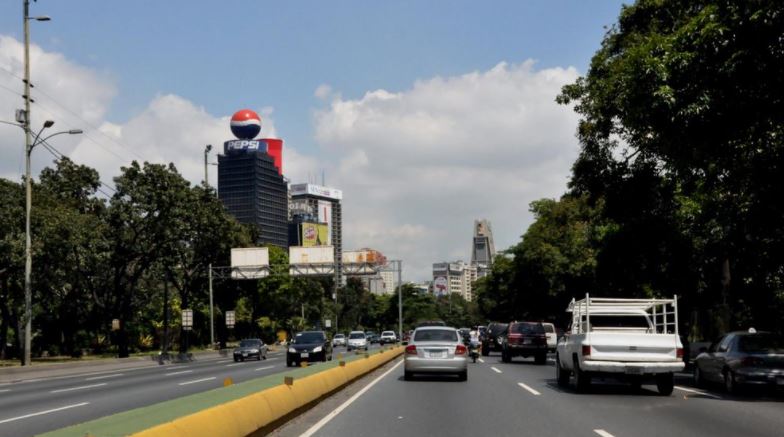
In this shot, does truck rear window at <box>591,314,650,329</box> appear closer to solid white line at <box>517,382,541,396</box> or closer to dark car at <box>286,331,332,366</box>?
solid white line at <box>517,382,541,396</box>

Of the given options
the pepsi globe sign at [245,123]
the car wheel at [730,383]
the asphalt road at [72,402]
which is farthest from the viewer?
the pepsi globe sign at [245,123]

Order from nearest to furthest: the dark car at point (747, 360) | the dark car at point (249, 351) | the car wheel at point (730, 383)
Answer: the dark car at point (747, 360), the car wheel at point (730, 383), the dark car at point (249, 351)

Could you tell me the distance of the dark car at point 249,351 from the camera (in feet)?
147

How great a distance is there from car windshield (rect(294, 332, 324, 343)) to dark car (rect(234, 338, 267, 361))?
8.69 meters

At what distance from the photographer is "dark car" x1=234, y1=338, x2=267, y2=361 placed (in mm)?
44688

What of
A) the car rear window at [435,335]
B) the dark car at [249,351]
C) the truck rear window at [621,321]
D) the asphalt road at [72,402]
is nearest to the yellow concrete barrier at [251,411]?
the asphalt road at [72,402]

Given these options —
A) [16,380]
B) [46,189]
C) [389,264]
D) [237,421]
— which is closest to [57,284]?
[46,189]

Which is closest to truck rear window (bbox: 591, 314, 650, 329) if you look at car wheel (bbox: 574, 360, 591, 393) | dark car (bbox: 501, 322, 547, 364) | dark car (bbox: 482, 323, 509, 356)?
car wheel (bbox: 574, 360, 591, 393)

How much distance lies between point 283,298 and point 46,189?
107 ft

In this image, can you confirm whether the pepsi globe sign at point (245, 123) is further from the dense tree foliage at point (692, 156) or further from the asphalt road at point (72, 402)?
the asphalt road at point (72, 402)

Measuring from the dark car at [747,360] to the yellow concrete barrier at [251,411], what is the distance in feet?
28.9

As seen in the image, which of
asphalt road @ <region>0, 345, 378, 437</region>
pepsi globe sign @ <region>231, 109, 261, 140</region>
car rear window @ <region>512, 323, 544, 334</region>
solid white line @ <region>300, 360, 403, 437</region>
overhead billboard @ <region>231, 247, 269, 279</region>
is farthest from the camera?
pepsi globe sign @ <region>231, 109, 261, 140</region>

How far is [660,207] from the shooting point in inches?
1092

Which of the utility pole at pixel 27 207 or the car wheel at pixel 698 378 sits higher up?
the utility pole at pixel 27 207
